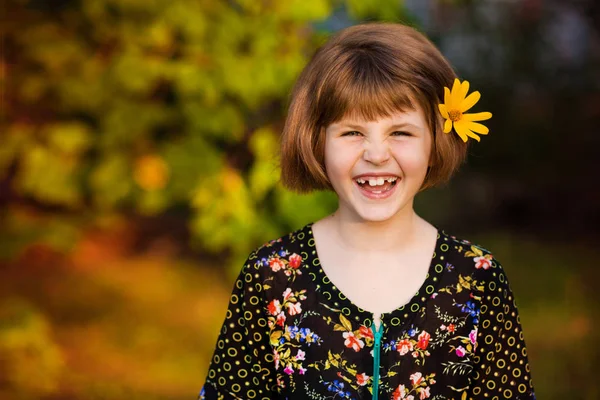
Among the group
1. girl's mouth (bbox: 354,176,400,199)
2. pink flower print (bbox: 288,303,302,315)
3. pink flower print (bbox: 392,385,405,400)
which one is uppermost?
girl's mouth (bbox: 354,176,400,199)

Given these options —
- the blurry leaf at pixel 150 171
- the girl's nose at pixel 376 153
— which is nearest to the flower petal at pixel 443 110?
the girl's nose at pixel 376 153

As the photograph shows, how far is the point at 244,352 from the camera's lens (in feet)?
6.17

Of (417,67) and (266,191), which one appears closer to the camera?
(417,67)

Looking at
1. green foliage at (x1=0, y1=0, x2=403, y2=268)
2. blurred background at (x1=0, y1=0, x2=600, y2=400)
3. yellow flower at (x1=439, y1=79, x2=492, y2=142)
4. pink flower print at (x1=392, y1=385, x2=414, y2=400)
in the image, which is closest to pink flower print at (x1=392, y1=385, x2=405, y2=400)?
pink flower print at (x1=392, y1=385, x2=414, y2=400)

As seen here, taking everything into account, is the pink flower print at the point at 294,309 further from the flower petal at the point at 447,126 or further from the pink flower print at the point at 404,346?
the flower petal at the point at 447,126

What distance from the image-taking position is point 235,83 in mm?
3670

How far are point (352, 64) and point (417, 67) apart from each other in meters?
0.13

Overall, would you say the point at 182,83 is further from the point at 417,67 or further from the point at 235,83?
the point at 417,67

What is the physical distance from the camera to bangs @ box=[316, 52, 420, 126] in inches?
66.2

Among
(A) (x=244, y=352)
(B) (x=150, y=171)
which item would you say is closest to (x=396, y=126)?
(A) (x=244, y=352)

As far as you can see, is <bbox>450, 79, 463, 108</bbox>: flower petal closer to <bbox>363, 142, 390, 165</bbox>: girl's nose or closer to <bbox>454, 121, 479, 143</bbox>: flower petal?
<bbox>454, 121, 479, 143</bbox>: flower petal

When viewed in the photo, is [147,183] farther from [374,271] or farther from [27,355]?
[374,271]

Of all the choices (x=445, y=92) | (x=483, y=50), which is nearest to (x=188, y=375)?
(x=445, y=92)

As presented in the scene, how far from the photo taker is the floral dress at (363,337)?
5.79 ft
